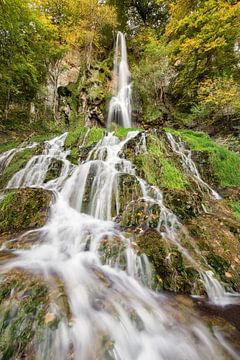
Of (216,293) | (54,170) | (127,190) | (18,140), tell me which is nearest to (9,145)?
(18,140)

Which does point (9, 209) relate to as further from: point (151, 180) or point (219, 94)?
point (219, 94)

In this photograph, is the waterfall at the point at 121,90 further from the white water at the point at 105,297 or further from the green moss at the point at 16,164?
the white water at the point at 105,297

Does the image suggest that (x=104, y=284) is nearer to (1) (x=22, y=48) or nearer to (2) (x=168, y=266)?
(2) (x=168, y=266)

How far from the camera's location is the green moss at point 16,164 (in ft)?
21.5

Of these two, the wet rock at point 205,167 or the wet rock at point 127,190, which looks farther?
the wet rock at point 205,167

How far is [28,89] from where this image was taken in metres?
11.9

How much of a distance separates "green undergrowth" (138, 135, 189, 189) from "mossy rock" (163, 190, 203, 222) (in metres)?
0.86

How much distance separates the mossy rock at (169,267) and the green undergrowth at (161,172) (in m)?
2.39

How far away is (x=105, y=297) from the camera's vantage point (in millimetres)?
2568

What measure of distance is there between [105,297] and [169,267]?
1014 millimetres

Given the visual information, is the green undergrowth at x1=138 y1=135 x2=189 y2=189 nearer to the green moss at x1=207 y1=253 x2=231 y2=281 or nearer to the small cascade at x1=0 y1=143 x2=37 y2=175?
the green moss at x1=207 y1=253 x2=231 y2=281

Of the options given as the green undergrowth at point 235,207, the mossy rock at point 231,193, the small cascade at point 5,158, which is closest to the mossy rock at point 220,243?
the green undergrowth at point 235,207

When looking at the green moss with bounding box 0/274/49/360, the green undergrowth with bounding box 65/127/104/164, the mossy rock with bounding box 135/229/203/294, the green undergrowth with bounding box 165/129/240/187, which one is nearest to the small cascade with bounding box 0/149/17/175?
the green undergrowth with bounding box 65/127/104/164

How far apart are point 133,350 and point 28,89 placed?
1303cm
